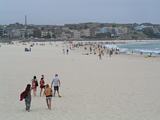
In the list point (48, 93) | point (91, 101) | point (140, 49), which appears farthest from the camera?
point (140, 49)

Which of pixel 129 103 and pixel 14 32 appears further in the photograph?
pixel 14 32

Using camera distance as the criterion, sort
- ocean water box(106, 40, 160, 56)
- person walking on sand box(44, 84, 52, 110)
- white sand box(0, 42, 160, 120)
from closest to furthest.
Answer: white sand box(0, 42, 160, 120), person walking on sand box(44, 84, 52, 110), ocean water box(106, 40, 160, 56)

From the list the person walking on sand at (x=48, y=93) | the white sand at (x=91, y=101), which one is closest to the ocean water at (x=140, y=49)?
the white sand at (x=91, y=101)

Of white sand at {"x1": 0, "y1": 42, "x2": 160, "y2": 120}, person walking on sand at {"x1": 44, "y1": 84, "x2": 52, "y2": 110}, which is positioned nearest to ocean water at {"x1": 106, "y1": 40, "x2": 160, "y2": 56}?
white sand at {"x1": 0, "y1": 42, "x2": 160, "y2": 120}

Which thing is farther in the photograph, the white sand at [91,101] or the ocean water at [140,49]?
the ocean water at [140,49]

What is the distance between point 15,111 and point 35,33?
576ft

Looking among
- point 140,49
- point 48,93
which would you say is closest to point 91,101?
point 48,93

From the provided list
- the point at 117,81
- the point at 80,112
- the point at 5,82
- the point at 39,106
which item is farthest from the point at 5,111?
the point at 117,81

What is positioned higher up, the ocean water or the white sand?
the white sand

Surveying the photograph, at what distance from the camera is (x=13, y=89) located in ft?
59.9

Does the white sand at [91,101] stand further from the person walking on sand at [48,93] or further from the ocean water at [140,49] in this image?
the ocean water at [140,49]

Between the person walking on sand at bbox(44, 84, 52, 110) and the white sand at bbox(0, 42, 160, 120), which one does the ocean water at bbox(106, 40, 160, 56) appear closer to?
the white sand at bbox(0, 42, 160, 120)

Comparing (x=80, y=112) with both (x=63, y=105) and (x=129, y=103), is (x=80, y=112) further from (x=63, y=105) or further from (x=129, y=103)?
(x=129, y=103)

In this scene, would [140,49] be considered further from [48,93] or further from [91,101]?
[48,93]
